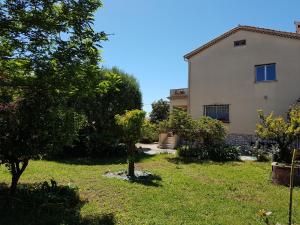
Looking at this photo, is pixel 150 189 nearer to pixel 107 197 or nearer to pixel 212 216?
pixel 107 197

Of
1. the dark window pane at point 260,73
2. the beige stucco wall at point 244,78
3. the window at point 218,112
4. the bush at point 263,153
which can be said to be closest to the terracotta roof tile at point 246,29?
the beige stucco wall at point 244,78

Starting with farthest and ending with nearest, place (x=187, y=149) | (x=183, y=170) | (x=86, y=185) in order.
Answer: (x=187, y=149), (x=183, y=170), (x=86, y=185)

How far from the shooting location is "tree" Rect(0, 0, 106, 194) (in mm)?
6895

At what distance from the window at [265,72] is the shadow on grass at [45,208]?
15.9m

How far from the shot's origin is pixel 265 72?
21344 mm

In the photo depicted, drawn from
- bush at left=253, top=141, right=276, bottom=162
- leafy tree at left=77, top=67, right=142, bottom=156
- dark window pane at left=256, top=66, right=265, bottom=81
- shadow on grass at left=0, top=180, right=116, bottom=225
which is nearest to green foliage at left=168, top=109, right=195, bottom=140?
leafy tree at left=77, top=67, right=142, bottom=156

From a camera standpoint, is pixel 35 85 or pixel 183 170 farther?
pixel 183 170

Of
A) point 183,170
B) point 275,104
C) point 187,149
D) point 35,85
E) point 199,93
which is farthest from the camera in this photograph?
point 199,93

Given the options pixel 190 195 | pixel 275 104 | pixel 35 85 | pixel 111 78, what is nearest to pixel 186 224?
pixel 190 195

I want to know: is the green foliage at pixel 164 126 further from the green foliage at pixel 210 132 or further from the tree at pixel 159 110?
the tree at pixel 159 110

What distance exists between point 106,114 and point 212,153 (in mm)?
6532

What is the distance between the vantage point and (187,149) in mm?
18625

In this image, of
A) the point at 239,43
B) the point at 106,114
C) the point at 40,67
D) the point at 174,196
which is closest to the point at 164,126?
the point at 106,114

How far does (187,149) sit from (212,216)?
11.2 meters
